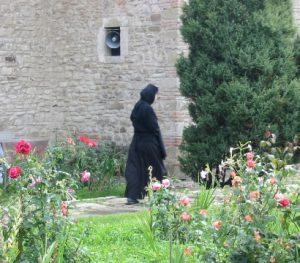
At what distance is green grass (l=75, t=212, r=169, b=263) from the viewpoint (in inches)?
241

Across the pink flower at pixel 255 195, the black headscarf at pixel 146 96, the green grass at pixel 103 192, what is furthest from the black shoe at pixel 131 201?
the pink flower at pixel 255 195

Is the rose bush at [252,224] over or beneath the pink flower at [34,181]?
beneath

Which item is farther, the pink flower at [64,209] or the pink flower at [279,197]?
the pink flower at [64,209]

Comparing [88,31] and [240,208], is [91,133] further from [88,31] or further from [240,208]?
[240,208]

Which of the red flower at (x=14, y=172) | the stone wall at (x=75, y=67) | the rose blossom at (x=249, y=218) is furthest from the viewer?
the stone wall at (x=75, y=67)

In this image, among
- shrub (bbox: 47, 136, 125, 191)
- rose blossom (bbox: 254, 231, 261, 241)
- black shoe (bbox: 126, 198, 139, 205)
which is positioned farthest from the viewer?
shrub (bbox: 47, 136, 125, 191)

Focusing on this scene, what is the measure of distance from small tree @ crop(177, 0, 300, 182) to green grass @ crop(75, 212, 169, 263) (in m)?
2.64

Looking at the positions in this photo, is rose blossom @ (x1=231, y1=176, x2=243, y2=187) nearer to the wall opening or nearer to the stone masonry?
the stone masonry

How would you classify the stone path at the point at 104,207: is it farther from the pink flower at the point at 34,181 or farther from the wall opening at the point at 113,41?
the wall opening at the point at 113,41

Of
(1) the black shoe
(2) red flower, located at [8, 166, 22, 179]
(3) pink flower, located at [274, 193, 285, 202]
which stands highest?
(2) red flower, located at [8, 166, 22, 179]

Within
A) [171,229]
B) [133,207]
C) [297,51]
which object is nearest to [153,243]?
[171,229]

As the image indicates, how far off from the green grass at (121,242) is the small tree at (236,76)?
104 inches

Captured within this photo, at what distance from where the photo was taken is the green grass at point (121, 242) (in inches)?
241

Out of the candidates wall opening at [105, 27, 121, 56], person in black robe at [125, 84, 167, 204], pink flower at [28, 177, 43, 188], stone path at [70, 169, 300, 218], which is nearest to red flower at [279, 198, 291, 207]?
pink flower at [28, 177, 43, 188]
